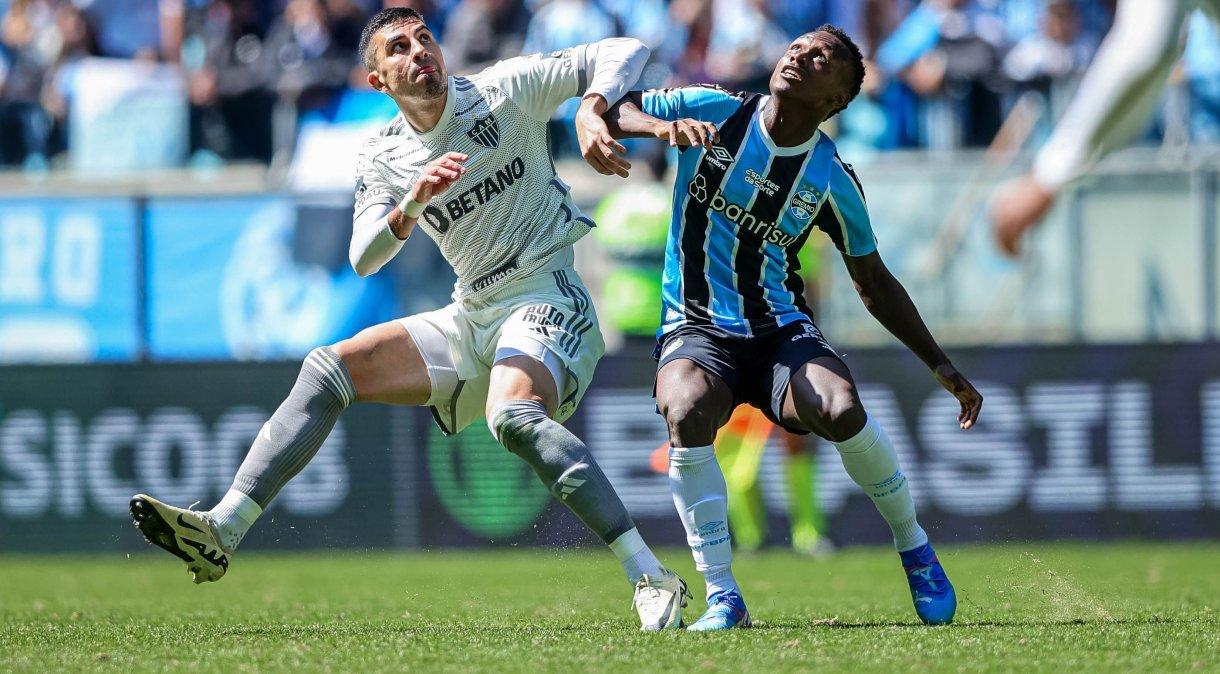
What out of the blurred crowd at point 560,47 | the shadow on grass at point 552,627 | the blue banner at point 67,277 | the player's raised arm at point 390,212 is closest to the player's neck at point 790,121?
the player's raised arm at point 390,212

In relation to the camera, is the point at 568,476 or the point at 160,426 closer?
the point at 568,476

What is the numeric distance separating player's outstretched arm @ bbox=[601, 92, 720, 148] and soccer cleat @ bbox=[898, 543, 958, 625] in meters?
1.74

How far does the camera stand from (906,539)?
6.13 m

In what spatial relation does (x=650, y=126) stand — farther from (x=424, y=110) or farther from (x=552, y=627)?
(x=552, y=627)

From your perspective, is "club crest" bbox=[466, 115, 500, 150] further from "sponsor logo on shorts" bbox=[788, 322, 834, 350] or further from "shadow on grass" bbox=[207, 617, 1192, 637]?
"shadow on grass" bbox=[207, 617, 1192, 637]

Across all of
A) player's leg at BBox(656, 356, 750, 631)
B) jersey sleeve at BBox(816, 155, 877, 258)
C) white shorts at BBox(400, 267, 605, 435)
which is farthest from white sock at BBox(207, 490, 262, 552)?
jersey sleeve at BBox(816, 155, 877, 258)

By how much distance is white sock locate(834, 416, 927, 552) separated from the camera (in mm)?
6020

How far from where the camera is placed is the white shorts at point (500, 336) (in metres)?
6.20

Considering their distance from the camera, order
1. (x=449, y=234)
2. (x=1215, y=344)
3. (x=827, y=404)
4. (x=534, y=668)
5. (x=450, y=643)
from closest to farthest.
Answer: (x=534, y=668) < (x=450, y=643) < (x=827, y=404) < (x=449, y=234) < (x=1215, y=344)

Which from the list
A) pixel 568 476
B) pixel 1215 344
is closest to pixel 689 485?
pixel 568 476

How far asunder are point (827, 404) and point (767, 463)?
17.2ft

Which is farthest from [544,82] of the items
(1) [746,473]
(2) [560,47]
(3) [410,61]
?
(2) [560,47]

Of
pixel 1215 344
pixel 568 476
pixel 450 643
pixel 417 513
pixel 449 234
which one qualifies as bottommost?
pixel 417 513

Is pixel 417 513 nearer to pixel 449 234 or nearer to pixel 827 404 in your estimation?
pixel 449 234
